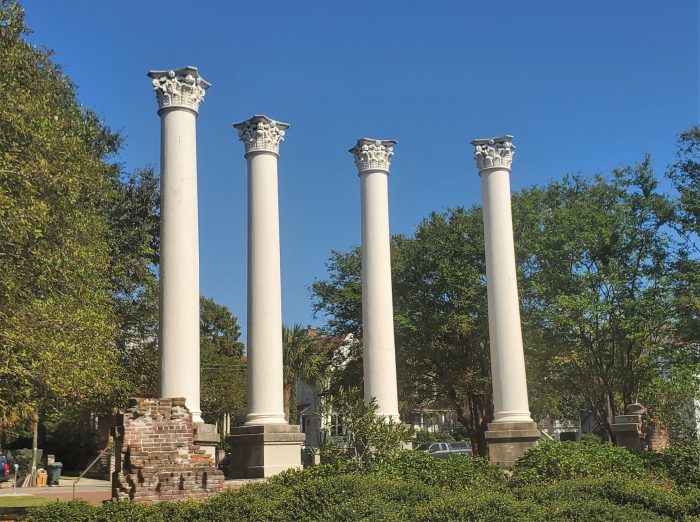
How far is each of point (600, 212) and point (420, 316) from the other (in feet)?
38.3

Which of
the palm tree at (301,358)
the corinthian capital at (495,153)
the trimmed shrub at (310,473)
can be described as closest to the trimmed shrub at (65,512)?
the trimmed shrub at (310,473)

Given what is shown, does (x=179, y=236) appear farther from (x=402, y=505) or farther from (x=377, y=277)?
(x=402, y=505)

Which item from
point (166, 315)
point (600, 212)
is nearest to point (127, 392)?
point (166, 315)

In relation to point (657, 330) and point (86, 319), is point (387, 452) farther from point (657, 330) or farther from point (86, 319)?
point (657, 330)

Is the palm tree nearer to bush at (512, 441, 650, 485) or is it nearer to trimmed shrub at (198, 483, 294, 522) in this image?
bush at (512, 441, 650, 485)

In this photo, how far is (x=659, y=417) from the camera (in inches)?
1412

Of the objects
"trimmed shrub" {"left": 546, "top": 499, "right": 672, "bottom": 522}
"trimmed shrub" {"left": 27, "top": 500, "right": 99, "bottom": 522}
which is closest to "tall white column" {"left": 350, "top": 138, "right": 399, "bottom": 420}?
"trimmed shrub" {"left": 27, "top": 500, "right": 99, "bottom": 522}

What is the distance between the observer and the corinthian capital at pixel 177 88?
2665 centimetres

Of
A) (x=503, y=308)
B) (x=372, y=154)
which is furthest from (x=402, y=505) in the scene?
(x=372, y=154)

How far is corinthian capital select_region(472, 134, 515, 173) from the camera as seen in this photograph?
109ft

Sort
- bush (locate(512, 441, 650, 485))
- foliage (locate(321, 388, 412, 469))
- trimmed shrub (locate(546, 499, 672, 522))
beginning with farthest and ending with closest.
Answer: foliage (locate(321, 388, 412, 469)) → bush (locate(512, 441, 650, 485)) → trimmed shrub (locate(546, 499, 672, 522))

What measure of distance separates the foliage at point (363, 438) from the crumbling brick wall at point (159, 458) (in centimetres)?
518

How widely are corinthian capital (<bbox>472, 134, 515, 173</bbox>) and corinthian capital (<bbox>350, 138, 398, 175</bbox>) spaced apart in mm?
3730

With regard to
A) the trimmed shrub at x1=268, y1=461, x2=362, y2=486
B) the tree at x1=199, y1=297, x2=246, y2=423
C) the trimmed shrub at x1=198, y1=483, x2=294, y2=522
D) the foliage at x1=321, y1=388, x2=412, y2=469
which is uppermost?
the tree at x1=199, y1=297, x2=246, y2=423
